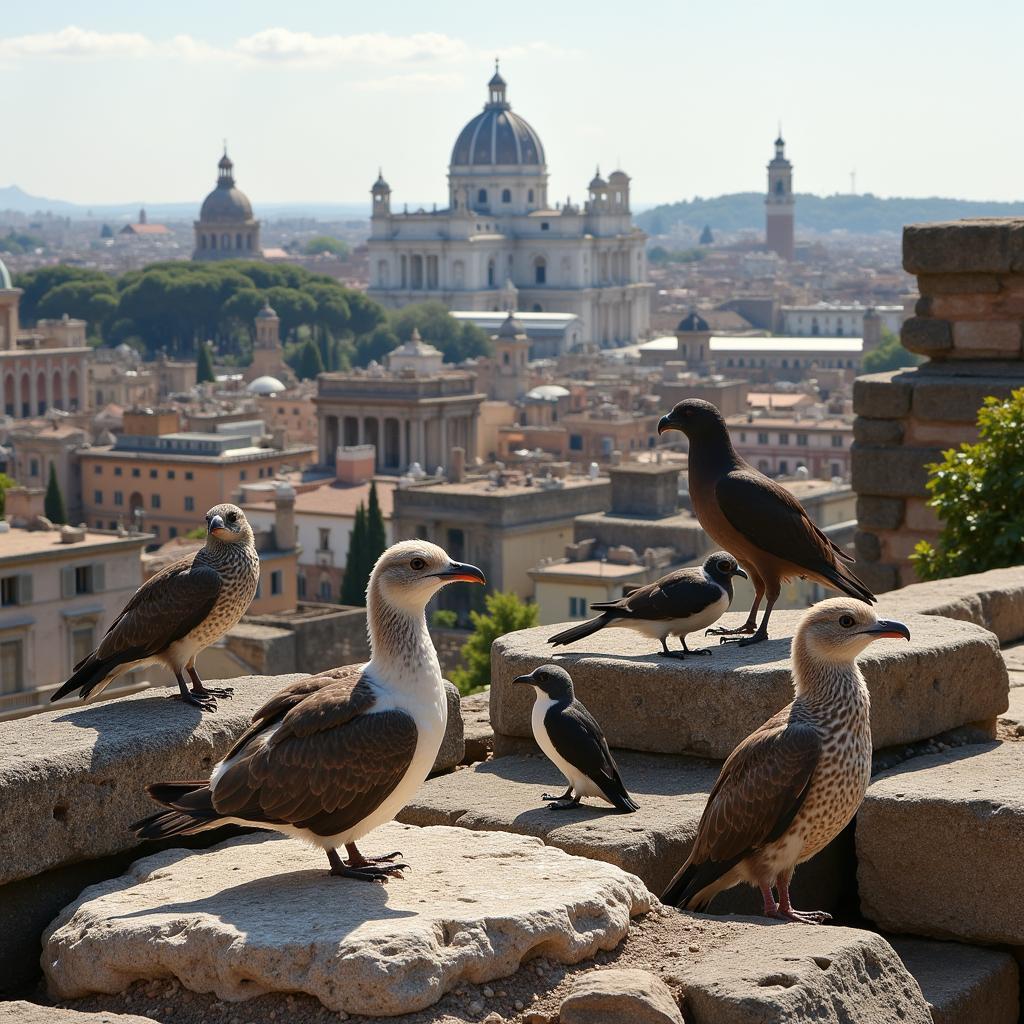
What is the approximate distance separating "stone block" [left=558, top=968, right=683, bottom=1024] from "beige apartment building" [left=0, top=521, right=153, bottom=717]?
19299mm

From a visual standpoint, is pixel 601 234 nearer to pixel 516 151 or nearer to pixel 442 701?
pixel 516 151

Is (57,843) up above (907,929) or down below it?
above

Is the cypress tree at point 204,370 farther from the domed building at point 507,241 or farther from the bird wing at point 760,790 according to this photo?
the bird wing at point 760,790

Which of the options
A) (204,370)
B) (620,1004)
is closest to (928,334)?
(620,1004)

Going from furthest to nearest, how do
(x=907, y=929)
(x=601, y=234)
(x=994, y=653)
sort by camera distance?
(x=601, y=234) → (x=994, y=653) → (x=907, y=929)

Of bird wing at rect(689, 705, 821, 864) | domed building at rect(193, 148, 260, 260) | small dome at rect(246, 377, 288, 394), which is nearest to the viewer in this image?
bird wing at rect(689, 705, 821, 864)

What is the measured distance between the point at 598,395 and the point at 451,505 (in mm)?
23867

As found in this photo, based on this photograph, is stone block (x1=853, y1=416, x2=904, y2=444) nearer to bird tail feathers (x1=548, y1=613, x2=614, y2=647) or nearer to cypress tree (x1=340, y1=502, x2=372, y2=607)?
bird tail feathers (x1=548, y1=613, x2=614, y2=647)

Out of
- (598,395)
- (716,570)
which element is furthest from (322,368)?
(716,570)

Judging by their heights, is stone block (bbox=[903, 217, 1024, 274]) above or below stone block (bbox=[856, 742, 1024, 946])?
above

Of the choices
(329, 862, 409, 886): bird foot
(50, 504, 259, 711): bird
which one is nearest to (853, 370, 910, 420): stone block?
(50, 504, 259, 711): bird

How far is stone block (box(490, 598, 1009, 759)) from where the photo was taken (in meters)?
3.96

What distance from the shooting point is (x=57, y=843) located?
3402 millimetres

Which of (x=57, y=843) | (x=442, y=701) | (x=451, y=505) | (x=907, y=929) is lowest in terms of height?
(x=451, y=505)
